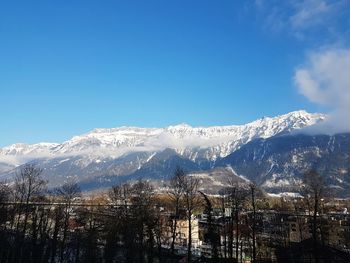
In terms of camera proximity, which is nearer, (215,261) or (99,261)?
(215,261)

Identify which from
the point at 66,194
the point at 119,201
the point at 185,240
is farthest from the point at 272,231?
the point at 66,194

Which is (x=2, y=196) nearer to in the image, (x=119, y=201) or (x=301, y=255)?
(x=119, y=201)

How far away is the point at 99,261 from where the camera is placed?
75.2 m

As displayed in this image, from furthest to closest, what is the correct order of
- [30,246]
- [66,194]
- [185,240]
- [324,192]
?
[185,240] < [66,194] < [30,246] < [324,192]

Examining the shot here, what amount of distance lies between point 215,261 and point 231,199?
28251mm

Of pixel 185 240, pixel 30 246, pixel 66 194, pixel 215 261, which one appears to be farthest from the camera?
pixel 185 240

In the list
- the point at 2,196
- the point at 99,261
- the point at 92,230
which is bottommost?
the point at 99,261

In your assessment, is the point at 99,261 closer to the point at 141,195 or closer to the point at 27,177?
the point at 141,195

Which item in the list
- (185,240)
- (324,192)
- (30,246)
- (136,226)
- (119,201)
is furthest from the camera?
(185,240)

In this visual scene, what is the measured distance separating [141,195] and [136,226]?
8.47 m

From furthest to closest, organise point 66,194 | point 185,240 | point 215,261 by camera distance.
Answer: point 185,240
point 66,194
point 215,261

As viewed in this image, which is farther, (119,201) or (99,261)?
(119,201)

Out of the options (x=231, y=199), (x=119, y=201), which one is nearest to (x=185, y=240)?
(x=119, y=201)

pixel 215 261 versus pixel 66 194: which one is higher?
pixel 66 194
